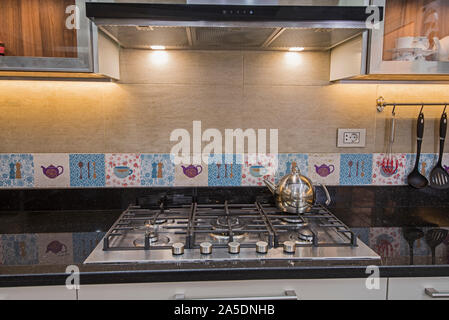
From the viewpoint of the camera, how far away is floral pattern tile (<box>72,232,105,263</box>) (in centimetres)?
117

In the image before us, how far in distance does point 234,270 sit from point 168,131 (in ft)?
2.68

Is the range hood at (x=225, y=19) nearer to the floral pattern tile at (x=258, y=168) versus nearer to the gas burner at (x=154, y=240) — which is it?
the floral pattern tile at (x=258, y=168)

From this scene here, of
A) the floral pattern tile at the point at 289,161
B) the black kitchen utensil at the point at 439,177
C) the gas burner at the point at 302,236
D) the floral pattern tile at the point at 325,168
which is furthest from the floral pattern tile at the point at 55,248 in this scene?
the black kitchen utensil at the point at 439,177

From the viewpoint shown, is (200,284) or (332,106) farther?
(332,106)

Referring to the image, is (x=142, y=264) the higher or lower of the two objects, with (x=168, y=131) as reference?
lower

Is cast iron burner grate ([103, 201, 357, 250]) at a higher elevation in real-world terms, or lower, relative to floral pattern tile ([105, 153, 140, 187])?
A: lower

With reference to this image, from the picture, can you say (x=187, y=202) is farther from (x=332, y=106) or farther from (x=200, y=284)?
(x=332, y=106)

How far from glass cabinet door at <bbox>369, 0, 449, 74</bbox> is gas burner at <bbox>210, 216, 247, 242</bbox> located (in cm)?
75

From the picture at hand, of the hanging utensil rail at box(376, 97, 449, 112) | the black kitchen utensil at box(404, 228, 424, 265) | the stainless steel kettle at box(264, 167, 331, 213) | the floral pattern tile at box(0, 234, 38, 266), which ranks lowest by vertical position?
the floral pattern tile at box(0, 234, 38, 266)

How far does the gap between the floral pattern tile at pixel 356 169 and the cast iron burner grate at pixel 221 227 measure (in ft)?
0.71

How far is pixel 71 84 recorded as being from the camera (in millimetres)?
1633

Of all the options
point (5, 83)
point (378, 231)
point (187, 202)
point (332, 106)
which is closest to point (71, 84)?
point (5, 83)

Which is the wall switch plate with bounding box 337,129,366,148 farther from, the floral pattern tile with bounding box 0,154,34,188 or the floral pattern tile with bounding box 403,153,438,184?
the floral pattern tile with bounding box 0,154,34,188

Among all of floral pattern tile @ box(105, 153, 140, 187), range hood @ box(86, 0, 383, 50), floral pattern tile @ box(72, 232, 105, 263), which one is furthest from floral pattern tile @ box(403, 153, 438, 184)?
floral pattern tile @ box(72, 232, 105, 263)
